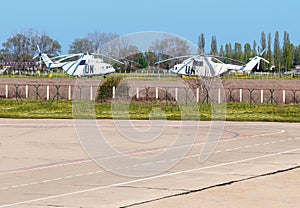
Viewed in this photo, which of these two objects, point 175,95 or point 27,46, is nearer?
point 175,95

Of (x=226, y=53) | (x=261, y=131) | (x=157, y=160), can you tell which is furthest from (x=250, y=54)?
(x=157, y=160)

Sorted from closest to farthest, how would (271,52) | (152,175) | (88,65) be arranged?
(152,175) < (88,65) < (271,52)

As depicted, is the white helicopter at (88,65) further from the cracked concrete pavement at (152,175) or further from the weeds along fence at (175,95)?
the cracked concrete pavement at (152,175)

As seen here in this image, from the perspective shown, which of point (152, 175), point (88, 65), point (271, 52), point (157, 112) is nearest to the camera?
point (152, 175)

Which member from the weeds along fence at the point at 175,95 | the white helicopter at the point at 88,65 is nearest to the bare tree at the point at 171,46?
the white helicopter at the point at 88,65

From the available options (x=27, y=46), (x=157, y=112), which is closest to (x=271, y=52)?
(x=27, y=46)

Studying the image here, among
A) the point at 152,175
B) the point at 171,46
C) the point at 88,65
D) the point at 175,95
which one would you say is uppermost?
the point at 88,65

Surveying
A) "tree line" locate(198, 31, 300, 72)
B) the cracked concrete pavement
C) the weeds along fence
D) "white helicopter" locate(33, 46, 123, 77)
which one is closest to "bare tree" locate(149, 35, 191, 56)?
"white helicopter" locate(33, 46, 123, 77)

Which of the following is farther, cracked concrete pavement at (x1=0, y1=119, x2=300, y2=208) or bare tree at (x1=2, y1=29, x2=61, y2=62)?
bare tree at (x1=2, y1=29, x2=61, y2=62)

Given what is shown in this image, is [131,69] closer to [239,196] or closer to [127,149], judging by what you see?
[127,149]

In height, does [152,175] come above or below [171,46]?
below

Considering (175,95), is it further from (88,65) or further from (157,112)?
(88,65)

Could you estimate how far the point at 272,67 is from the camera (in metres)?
162

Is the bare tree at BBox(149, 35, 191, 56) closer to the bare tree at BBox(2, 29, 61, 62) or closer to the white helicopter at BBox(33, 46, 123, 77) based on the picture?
the white helicopter at BBox(33, 46, 123, 77)
